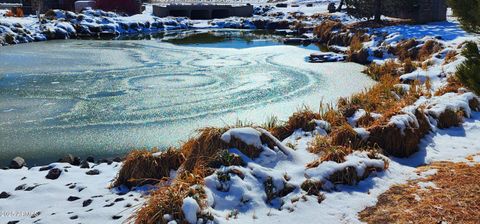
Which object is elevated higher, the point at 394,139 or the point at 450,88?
the point at 450,88

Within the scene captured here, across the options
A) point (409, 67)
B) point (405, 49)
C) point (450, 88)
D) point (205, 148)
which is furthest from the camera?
point (405, 49)

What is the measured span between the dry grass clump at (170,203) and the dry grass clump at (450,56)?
13301 millimetres

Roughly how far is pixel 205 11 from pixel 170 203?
52.6 m

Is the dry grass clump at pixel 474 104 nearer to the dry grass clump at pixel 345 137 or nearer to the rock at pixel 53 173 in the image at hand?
the dry grass clump at pixel 345 137

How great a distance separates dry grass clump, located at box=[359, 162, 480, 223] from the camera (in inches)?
198

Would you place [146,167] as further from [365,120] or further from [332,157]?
[365,120]

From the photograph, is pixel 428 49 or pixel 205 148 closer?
pixel 205 148

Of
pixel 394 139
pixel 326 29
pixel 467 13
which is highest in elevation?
pixel 467 13

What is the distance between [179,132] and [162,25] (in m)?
33.5

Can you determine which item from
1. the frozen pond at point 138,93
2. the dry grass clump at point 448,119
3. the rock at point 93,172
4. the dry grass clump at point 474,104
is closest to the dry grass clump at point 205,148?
the rock at point 93,172

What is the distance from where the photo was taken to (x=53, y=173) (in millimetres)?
7602

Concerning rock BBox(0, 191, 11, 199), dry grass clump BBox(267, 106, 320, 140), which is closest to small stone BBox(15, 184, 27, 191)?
rock BBox(0, 191, 11, 199)

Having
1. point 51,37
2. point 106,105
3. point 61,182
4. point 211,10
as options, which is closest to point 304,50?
point 106,105

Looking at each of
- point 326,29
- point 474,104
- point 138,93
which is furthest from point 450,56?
point 326,29
